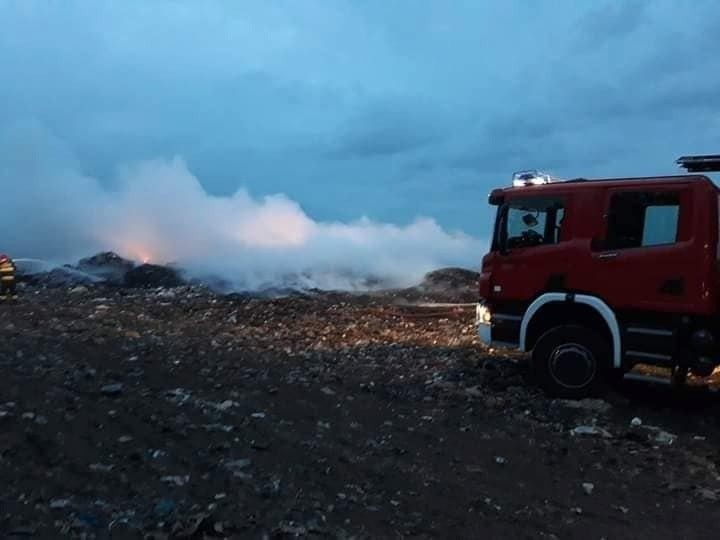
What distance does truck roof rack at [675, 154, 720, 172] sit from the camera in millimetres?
8867

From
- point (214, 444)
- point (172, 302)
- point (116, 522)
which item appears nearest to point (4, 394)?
point (214, 444)

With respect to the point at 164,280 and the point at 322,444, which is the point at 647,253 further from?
the point at 164,280

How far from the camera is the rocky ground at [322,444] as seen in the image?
4.94 m

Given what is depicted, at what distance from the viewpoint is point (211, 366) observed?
9031 mm

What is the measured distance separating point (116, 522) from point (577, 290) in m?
5.78

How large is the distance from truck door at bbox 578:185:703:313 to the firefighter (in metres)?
10.4

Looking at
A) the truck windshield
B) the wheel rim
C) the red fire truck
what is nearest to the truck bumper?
the red fire truck

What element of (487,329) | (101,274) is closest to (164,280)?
(101,274)

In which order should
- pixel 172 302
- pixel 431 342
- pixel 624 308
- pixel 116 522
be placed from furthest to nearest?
pixel 172 302 → pixel 431 342 → pixel 624 308 → pixel 116 522

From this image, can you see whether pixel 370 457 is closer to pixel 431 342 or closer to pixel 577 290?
pixel 577 290

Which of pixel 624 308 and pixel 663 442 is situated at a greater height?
pixel 624 308

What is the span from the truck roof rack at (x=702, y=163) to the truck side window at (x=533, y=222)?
149 cm

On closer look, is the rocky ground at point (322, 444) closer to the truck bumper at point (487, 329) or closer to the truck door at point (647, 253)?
the truck bumper at point (487, 329)

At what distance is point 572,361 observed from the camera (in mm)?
8875
